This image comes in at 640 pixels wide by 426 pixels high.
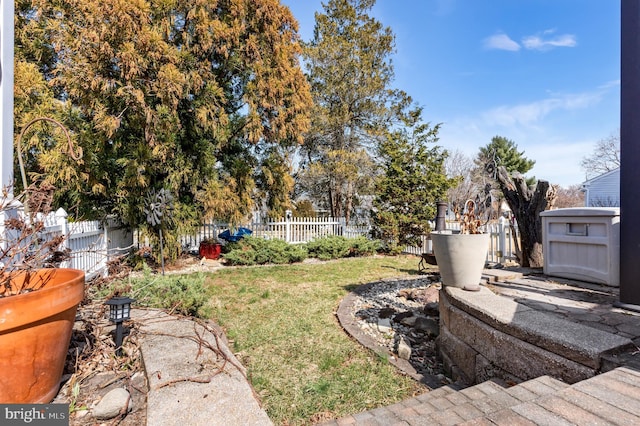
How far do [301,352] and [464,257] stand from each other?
1939 mm

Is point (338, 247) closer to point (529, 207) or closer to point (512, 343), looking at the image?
point (529, 207)

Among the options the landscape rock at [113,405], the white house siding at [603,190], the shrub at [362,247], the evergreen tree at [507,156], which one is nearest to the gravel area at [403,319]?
the landscape rock at [113,405]

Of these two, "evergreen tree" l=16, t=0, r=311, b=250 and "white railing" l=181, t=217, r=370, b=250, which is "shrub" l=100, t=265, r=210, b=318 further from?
"white railing" l=181, t=217, r=370, b=250

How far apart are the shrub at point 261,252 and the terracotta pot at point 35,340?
20.7ft

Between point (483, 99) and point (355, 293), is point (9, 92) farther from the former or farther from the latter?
point (483, 99)

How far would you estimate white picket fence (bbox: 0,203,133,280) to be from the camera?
3.38 m

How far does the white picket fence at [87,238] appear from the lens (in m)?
3.38

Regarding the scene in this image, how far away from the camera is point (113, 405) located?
1426 millimetres

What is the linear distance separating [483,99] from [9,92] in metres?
15.6

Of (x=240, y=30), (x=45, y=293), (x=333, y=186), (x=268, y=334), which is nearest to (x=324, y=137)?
(x=333, y=186)

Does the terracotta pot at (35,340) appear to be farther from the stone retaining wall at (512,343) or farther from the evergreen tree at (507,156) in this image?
the evergreen tree at (507,156)

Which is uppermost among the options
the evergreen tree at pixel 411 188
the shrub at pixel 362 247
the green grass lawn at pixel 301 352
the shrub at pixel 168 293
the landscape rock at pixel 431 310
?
the evergreen tree at pixel 411 188

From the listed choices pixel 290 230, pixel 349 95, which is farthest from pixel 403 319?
pixel 349 95

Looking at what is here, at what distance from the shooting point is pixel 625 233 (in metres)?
2.50
